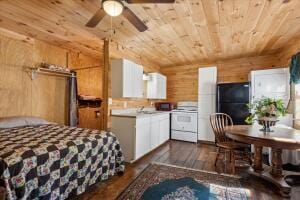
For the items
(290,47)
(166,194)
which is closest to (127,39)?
(166,194)

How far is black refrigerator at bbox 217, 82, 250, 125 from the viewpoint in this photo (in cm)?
402

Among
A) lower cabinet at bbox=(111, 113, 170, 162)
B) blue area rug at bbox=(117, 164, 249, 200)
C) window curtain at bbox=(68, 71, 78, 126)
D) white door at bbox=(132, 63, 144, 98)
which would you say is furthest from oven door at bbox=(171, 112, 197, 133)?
window curtain at bbox=(68, 71, 78, 126)

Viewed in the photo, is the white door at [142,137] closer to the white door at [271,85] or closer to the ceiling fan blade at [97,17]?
the ceiling fan blade at [97,17]

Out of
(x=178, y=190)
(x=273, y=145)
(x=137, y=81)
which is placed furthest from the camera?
(x=137, y=81)

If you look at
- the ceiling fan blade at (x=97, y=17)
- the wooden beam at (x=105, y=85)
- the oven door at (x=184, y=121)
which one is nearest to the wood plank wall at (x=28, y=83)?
the wooden beam at (x=105, y=85)

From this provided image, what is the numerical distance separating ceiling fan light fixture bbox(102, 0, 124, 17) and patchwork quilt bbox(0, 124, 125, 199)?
1538 millimetres

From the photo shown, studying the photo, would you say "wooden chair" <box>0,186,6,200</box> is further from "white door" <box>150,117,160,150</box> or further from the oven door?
the oven door

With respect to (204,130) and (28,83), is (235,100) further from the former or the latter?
(28,83)

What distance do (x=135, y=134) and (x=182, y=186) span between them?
126cm

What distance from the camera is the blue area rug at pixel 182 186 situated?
203 cm

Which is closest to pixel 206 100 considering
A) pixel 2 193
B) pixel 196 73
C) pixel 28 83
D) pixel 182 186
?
pixel 196 73

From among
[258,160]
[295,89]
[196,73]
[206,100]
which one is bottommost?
[258,160]

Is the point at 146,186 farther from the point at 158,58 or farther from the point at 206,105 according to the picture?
the point at 158,58

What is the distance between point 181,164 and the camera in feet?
10.2
